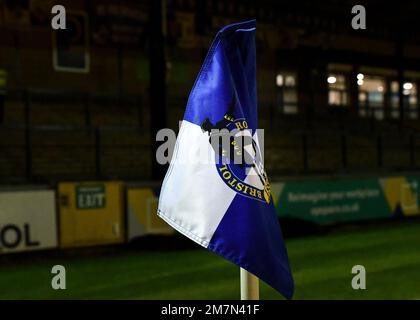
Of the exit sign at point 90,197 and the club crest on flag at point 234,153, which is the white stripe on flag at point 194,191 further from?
the exit sign at point 90,197

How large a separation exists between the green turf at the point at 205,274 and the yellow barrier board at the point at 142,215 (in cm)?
48

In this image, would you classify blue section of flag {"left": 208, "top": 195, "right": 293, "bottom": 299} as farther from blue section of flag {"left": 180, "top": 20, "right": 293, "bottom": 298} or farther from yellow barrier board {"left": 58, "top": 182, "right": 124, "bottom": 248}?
yellow barrier board {"left": 58, "top": 182, "right": 124, "bottom": 248}

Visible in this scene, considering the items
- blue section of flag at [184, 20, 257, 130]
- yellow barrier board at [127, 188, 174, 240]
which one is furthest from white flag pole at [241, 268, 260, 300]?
yellow barrier board at [127, 188, 174, 240]

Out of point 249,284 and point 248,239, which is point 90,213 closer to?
point 249,284

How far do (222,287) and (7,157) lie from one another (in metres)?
7.43

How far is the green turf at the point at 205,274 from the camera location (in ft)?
20.5

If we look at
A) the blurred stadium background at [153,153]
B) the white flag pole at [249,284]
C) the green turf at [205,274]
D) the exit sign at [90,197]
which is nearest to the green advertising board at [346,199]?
the blurred stadium background at [153,153]

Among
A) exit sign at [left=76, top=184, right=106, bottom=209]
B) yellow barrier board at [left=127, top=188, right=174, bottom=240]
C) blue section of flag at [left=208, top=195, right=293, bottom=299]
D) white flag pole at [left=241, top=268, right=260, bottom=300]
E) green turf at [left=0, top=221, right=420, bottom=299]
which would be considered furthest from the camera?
yellow barrier board at [left=127, top=188, right=174, bottom=240]

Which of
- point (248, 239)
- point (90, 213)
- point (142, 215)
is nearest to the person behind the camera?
point (248, 239)

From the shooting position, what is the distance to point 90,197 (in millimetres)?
9156

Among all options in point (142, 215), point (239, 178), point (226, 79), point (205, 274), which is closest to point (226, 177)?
point (239, 178)

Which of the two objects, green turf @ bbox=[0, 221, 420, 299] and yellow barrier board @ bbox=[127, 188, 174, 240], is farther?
yellow barrier board @ bbox=[127, 188, 174, 240]

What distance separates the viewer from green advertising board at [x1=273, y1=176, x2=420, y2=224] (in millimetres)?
11492

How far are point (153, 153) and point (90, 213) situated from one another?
2.17 metres
